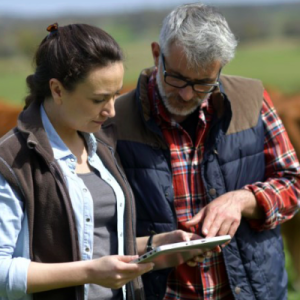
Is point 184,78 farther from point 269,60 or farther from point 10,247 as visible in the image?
point 269,60

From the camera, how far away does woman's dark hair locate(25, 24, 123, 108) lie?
2.43 metres

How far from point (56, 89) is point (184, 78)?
0.71 meters

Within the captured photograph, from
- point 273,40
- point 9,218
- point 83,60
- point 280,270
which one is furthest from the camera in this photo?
point 273,40

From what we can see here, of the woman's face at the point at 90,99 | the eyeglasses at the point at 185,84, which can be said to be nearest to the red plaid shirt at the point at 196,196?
the eyeglasses at the point at 185,84

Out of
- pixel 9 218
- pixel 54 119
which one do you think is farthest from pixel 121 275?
pixel 54 119

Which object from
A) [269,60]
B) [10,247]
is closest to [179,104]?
[10,247]

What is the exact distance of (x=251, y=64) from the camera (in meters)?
43.6

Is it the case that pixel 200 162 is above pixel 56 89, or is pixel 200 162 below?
below

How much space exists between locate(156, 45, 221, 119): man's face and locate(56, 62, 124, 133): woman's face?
1.61 feet

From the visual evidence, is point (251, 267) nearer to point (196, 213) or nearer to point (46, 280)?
point (196, 213)

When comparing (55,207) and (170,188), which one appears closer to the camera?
(55,207)

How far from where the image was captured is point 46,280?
229 cm

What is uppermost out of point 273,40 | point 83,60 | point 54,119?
point 273,40

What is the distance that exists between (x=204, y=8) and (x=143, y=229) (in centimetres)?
106
